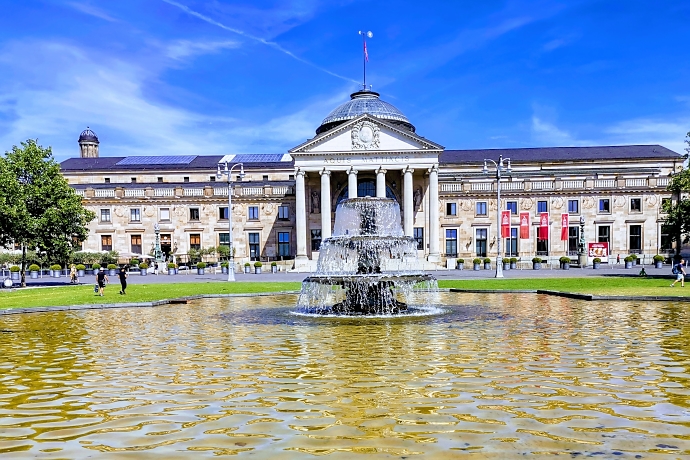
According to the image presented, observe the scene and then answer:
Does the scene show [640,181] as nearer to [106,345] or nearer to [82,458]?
[106,345]

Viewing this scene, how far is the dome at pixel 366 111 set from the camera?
7369 cm

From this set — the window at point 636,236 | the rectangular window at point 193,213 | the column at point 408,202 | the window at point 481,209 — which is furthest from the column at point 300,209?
the window at point 636,236

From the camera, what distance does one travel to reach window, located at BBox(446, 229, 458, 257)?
70938 millimetres

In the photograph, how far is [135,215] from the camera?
72.2m

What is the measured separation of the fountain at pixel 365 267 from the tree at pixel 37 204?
21.8 m

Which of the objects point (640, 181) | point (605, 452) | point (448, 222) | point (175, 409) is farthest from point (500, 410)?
point (640, 181)

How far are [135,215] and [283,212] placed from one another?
19.0 m

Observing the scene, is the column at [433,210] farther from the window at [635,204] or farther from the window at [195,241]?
the window at [195,241]

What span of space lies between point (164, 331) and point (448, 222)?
194 feet

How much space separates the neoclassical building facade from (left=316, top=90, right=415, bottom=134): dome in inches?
8.0

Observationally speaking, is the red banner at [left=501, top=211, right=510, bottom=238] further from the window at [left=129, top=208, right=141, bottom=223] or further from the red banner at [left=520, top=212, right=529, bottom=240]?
the window at [left=129, top=208, right=141, bottom=223]

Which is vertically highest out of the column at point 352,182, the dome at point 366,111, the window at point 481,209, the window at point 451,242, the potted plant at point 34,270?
the dome at point 366,111

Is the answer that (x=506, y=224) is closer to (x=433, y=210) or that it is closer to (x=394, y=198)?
(x=433, y=210)

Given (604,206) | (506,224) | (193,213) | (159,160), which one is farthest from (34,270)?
(604,206)
